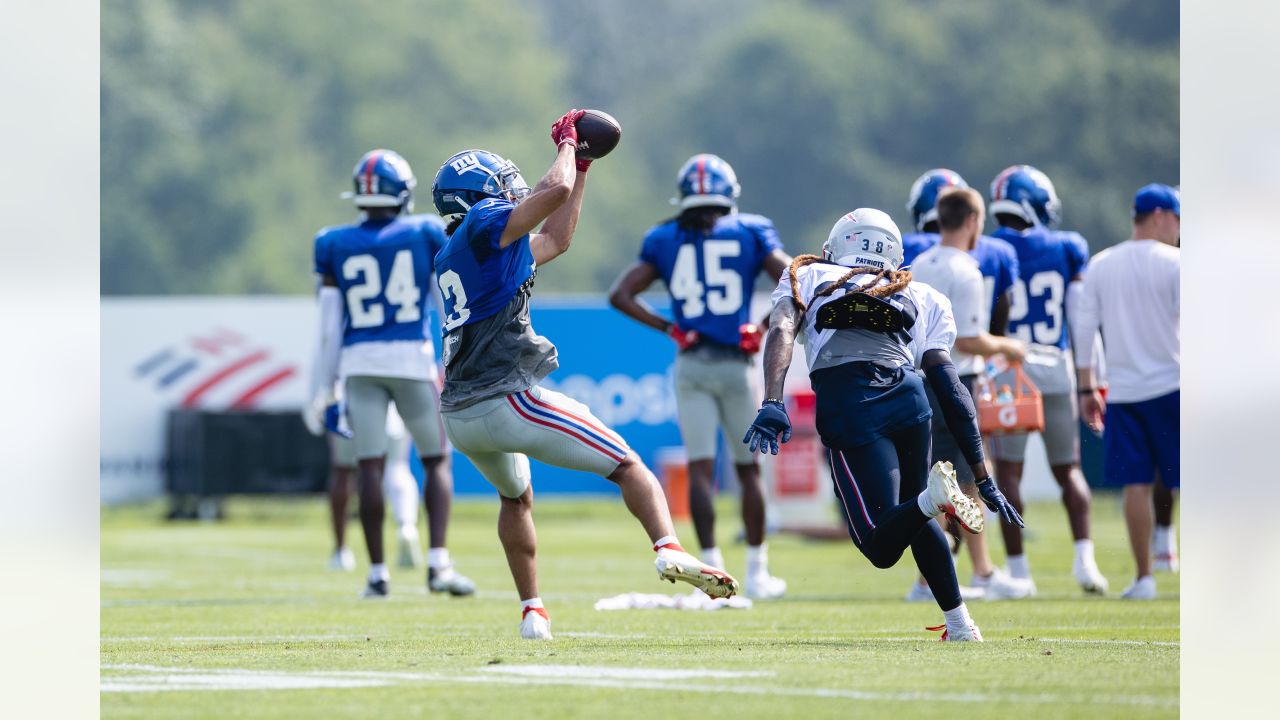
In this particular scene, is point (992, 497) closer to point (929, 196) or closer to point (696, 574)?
point (696, 574)

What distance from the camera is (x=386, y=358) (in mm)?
11328

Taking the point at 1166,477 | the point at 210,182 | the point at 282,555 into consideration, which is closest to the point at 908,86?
the point at 210,182

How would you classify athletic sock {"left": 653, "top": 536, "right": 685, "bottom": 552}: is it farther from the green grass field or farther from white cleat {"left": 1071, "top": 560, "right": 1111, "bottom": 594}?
white cleat {"left": 1071, "top": 560, "right": 1111, "bottom": 594}

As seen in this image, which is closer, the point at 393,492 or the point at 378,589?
the point at 378,589

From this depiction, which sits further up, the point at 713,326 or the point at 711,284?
the point at 711,284

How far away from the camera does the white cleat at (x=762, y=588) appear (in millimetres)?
11023

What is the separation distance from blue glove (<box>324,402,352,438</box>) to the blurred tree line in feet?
130

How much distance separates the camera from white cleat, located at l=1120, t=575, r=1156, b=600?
35.2ft

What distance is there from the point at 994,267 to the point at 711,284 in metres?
1.54

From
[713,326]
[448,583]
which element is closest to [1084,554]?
[713,326]

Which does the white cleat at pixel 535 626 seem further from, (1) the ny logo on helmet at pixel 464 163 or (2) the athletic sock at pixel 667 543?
(1) the ny logo on helmet at pixel 464 163

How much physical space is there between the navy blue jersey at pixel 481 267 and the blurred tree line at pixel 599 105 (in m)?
43.2
